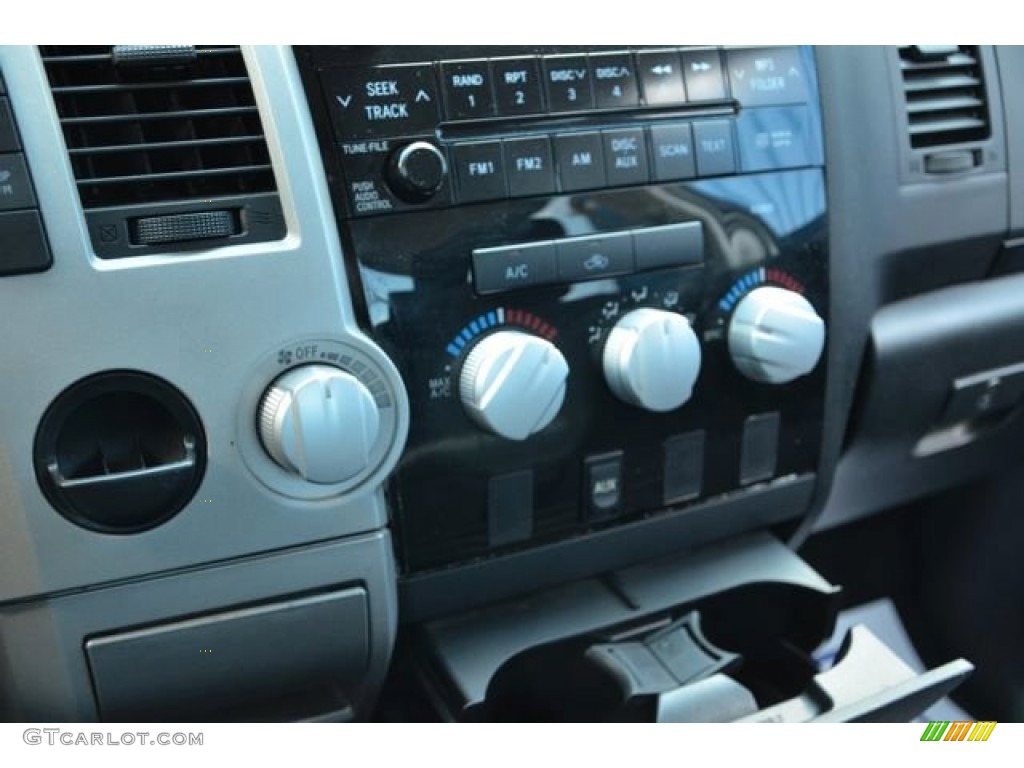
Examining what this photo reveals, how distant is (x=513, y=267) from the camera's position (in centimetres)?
56

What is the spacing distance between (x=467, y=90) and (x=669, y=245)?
145 mm

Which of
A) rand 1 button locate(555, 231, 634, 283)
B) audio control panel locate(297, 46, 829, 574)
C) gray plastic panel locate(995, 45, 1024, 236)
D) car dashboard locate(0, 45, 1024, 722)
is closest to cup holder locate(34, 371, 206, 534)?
car dashboard locate(0, 45, 1024, 722)

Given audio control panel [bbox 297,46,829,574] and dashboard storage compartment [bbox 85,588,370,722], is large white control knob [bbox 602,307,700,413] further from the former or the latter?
dashboard storage compartment [bbox 85,588,370,722]

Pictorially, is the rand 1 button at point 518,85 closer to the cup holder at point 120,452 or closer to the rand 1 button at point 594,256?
the rand 1 button at point 594,256

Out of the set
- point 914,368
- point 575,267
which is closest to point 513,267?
point 575,267

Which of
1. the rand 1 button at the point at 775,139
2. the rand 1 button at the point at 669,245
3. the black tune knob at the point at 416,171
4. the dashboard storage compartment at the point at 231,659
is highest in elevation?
the black tune knob at the point at 416,171

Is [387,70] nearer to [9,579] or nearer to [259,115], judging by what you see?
[259,115]

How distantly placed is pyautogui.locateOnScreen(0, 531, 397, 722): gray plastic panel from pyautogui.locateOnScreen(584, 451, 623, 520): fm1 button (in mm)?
130

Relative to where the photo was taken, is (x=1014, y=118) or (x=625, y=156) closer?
(x=625, y=156)

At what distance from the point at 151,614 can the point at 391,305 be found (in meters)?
0.19

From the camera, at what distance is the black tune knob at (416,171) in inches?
20.8

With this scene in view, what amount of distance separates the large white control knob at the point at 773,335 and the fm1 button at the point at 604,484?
0.31 ft

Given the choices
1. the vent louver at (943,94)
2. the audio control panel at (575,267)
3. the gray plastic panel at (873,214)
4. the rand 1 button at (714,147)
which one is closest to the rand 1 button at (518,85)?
the audio control panel at (575,267)
